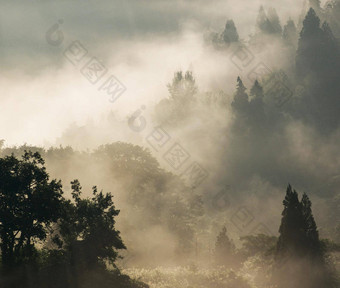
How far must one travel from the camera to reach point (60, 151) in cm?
5969

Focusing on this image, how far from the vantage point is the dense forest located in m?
25.1

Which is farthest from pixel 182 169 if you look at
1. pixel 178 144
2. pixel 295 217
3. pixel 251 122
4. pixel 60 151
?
pixel 295 217

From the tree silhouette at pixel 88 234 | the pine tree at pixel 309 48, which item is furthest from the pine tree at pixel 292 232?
the pine tree at pixel 309 48

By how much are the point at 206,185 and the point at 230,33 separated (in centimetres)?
8800

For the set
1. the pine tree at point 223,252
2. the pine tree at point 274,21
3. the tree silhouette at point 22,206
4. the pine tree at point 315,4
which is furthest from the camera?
the pine tree at point 274,21

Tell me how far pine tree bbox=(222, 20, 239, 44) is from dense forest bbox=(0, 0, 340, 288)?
75 centimetres

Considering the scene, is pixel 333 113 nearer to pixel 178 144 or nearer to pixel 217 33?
pixel 178 144

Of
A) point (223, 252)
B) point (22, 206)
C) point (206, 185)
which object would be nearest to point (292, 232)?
point (223, 252)

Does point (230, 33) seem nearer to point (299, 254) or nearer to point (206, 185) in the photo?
point (206, 185)

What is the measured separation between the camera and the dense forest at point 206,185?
82.3 ft

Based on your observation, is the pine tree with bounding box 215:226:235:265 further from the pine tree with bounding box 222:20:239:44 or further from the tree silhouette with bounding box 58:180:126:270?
the pine tree with bounding box 222:20:239:44

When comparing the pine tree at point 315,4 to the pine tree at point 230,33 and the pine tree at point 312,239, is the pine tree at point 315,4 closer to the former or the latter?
the pine tree at point 230,33

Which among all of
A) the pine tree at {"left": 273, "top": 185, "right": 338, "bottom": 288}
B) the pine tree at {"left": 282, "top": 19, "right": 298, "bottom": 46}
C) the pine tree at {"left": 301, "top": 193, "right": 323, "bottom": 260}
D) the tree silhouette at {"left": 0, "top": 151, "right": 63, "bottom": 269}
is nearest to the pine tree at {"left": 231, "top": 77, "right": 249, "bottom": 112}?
the pine tree at {"left": 282, "top": 19, "right": 298, "bottom": 46}

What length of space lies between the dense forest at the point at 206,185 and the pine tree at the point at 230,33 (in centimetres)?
75
